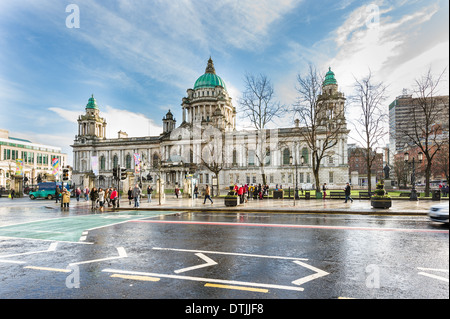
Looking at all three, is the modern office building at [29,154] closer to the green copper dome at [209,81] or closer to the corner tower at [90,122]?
the corner tower at [90,122]

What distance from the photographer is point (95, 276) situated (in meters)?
5.80

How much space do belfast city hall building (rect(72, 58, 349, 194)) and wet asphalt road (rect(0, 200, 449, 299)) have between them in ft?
126

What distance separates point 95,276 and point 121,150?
290 feet

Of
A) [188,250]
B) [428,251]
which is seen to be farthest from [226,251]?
[428,251]

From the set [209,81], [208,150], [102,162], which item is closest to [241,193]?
[208,150]

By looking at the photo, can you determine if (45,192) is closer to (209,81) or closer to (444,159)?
(444,159)

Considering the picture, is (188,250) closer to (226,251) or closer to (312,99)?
(226,251)

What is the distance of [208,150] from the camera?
206 feet

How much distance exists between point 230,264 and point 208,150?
5645 centimetres

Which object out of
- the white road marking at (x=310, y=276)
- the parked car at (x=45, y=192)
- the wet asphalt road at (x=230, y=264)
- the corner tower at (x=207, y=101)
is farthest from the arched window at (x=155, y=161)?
the white road marking at (x=310, y=276)

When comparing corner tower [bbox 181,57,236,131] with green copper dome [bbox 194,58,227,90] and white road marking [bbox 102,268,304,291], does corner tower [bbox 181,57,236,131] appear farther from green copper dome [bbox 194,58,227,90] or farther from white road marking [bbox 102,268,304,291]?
white road marking [bbox 102,268,304,291]

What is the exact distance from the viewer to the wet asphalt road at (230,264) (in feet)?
16.1

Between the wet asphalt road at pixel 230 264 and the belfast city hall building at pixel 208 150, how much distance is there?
126 feet

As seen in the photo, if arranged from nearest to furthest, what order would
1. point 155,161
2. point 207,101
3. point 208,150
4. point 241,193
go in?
point 241,193
point 208,150
point 155,161
point 207,101
